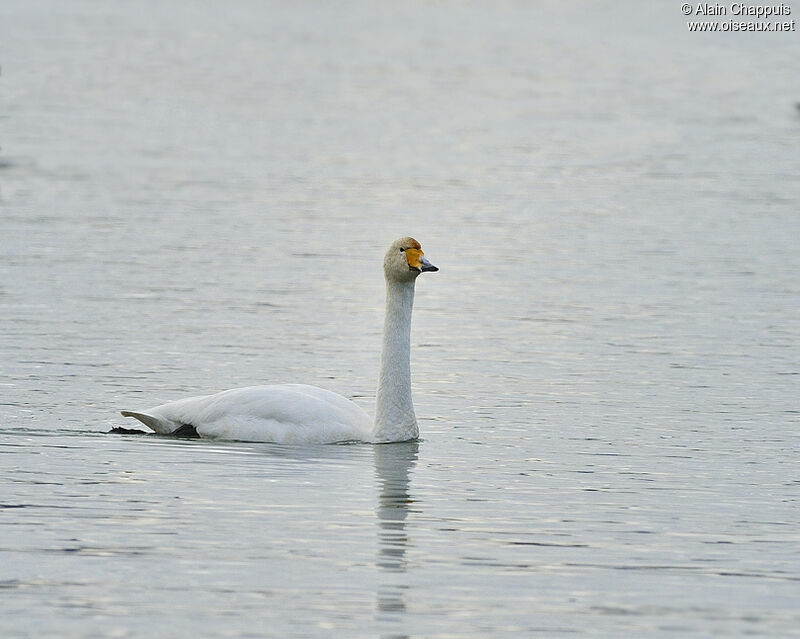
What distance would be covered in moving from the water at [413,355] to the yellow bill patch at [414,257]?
4.40 ft

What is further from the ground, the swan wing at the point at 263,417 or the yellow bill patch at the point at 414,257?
the yellow bill patch at the point at 414,257

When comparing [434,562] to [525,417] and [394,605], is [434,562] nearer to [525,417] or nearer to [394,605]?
[394,605]

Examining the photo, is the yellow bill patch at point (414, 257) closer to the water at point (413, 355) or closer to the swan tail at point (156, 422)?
the water at point (413, 355)

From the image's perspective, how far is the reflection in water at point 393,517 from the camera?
8594mm

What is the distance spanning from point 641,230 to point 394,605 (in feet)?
57.9

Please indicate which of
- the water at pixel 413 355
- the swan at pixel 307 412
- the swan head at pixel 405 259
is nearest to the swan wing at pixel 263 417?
the swan at pixel 307 412

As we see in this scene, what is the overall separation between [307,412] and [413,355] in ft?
14.3

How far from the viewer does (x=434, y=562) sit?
9.35 m

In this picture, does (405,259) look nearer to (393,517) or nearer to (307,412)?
(307,412)

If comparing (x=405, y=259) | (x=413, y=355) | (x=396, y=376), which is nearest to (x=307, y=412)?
(x=396, y=376)

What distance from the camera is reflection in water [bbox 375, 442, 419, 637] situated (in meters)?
8.59

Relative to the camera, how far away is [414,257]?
13.1m

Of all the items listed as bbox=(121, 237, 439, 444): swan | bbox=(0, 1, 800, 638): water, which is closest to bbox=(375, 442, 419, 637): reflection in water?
bbox=(0, 1, 800, 638): water

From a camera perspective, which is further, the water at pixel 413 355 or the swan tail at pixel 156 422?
the swan tail at pixel 156 422
